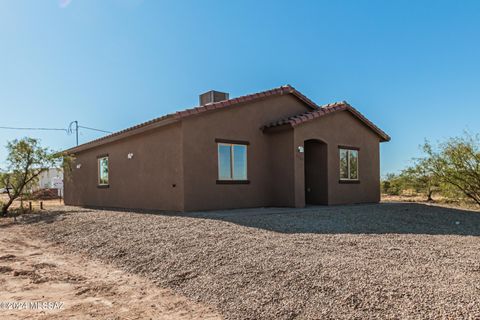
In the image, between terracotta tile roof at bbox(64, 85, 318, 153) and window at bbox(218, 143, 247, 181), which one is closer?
terracotta tile roof at bbox(64, 85, 318, 153)

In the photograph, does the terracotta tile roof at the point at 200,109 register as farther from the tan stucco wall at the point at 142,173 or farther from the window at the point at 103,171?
the window at the point at 103,171

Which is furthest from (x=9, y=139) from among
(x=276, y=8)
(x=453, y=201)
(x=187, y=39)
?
(x=453, y=201)

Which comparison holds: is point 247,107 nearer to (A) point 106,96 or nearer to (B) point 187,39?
(B) point 187,39

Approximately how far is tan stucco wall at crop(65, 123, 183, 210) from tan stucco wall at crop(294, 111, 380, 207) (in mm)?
4186

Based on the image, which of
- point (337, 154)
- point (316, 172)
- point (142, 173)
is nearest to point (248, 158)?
point (316, 172)

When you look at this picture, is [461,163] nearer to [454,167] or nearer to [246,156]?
[454,167]

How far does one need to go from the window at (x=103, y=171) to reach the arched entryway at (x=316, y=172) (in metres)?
8.88

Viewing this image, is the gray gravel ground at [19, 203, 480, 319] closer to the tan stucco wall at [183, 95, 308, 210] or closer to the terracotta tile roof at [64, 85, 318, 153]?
the tan stucco wall at [183, 95, 308, 210]

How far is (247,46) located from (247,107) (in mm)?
4900

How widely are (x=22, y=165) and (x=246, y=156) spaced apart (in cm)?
969

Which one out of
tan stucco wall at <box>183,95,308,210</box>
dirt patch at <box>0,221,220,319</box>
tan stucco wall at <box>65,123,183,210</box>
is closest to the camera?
dirt patch at <box>0,221,220,319</box>

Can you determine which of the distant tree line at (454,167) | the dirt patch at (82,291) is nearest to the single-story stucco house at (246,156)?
the distant tree line at (454,167)

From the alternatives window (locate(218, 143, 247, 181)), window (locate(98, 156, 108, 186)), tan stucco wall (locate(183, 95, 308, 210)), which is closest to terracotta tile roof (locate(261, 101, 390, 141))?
tan stucco wall (locate(183, 95, 308, 210))

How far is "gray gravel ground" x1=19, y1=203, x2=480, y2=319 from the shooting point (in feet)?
11.1
